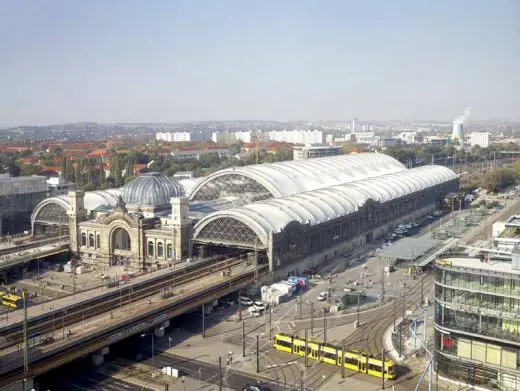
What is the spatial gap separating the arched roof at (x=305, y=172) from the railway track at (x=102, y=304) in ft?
64.5

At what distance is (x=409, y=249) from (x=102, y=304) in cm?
3156

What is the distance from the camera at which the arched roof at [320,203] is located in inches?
2050

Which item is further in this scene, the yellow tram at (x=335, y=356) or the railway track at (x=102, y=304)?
the railway track at (x=102, y=304)

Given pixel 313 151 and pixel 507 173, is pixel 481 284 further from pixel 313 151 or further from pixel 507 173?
pixel 313 151

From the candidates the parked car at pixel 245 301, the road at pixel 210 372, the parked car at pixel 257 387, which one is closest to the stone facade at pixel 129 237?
the parked car at pixel 245 301

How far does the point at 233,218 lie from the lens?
52.1 metres

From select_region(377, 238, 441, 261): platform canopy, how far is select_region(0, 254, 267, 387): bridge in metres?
14.2

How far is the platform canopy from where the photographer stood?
56812mm

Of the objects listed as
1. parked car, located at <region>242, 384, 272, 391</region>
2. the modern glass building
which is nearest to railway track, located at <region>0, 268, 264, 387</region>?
parked car, located at <region>242, 384, 272, 391</region>

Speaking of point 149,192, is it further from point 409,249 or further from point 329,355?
point 329,355

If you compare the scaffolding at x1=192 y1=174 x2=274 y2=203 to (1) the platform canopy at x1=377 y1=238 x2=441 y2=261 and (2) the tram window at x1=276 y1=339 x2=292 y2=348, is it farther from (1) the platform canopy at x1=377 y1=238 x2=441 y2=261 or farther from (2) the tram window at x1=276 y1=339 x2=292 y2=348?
(2) the tram window at x1=276 y1=339 x2=292 y2=348

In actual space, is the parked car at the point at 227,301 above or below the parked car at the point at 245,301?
below

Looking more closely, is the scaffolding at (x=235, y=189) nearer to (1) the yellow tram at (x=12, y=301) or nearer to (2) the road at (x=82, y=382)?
(1) the yellow tram at (x=12, y=301)

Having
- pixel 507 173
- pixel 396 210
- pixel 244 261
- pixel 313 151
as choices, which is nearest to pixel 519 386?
pixel 244 261
